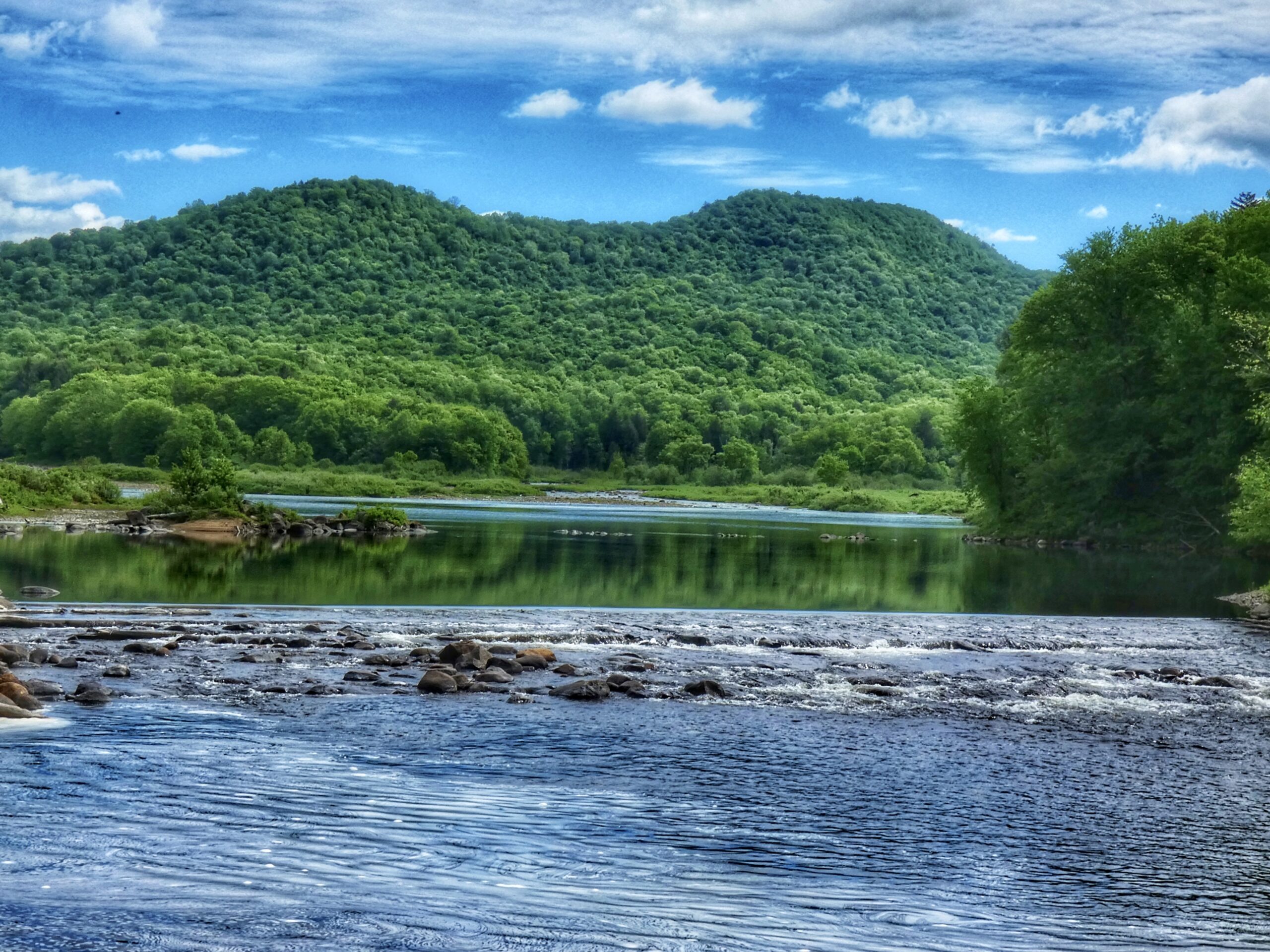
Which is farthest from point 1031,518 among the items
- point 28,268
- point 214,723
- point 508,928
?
point 28,268

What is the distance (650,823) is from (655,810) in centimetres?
60

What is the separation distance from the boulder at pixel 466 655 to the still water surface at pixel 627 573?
36.3ft

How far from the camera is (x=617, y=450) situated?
18738 cm

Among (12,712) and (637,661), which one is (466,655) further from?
(12,712)

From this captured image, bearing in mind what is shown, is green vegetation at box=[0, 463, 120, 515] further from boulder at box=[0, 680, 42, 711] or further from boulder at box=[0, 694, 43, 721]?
boulder at box=[0, 694, 43, 721]

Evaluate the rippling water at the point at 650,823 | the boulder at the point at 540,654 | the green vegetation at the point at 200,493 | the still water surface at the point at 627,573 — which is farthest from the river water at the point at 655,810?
the green vegetation at the point at 200,493

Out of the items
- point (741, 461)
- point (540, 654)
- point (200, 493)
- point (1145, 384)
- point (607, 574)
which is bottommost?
point (607, 574)

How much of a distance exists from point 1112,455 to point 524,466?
109 metres

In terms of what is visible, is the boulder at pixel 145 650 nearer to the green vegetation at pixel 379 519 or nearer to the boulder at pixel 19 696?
the boulder at pixel 19 696

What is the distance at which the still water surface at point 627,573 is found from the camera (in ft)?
132

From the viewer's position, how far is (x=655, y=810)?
1591cm

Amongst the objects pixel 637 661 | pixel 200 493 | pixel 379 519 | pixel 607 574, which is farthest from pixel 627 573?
pixel 200 493

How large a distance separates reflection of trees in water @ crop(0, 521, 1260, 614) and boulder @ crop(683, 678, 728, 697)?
1471cm

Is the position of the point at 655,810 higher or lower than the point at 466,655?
lower
